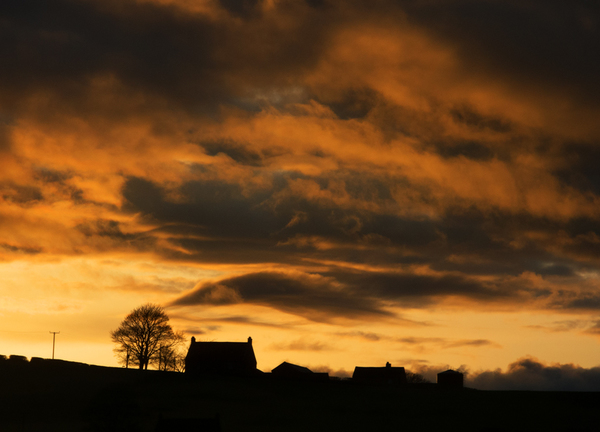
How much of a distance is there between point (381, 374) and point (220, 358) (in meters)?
39.0

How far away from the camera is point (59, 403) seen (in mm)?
79938

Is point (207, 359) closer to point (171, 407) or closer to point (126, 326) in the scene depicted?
point (126, 326)

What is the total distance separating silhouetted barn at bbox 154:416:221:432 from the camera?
56.8 metres

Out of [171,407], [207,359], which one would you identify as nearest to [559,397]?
[171,407]

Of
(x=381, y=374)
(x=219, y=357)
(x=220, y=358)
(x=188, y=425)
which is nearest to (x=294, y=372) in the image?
(x=220, y=358)

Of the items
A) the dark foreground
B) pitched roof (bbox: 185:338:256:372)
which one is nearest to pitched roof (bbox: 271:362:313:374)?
pitched roof (bbox: 185:338:256:372)

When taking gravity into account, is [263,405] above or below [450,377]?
below

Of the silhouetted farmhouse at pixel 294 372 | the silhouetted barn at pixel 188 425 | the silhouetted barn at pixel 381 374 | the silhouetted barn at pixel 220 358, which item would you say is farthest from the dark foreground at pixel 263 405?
the silhouetted barn at pixel 381 374

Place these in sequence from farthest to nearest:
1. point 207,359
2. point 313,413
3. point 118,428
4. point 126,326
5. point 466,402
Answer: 1. point 207,359
2. point 126,326
3. point 466,402
4. point 313,413
5. point 118,428

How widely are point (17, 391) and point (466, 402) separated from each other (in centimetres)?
5927

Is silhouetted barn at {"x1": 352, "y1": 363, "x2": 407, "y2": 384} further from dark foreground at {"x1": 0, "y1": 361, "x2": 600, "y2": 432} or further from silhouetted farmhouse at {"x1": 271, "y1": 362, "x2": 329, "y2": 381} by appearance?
dark foreground at {"x1": 0, "y1": 361, "x2": 600, "y2": 432}

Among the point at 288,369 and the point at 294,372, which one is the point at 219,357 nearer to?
the point at 294,372

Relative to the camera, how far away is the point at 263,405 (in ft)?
267

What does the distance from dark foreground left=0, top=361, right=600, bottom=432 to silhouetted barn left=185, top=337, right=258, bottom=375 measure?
88.0ft
